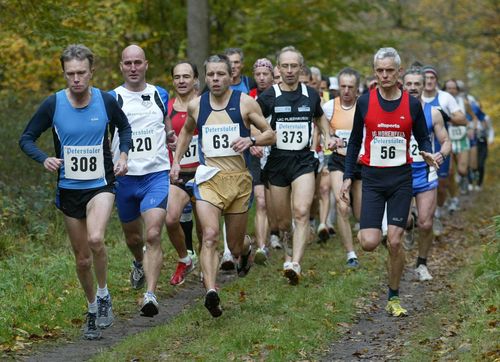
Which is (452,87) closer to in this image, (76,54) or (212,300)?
(212,300)

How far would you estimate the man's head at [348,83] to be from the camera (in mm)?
13086

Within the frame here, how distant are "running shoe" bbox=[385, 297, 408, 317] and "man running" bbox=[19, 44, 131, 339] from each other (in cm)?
285

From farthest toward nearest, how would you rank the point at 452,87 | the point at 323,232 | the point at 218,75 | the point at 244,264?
the point at 452,87 → the point at 323,232 → the point at 244,264 → the point at 218,75

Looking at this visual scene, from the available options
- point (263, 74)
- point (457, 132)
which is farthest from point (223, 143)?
point (457, 132)

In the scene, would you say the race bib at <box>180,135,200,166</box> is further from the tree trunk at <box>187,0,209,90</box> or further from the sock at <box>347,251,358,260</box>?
the tree trunk at <box>187,0,209,90</box>

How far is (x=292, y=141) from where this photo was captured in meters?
11.2

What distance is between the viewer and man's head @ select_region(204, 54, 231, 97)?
30.5ft

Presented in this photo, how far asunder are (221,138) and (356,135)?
1.34 m

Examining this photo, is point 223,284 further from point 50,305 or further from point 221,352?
point 221,352

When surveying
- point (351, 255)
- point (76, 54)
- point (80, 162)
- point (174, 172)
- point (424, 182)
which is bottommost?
point (351, 255)

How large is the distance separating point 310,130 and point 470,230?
6711 millimetres

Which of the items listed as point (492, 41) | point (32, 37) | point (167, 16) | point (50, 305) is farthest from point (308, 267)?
point (492, 41)

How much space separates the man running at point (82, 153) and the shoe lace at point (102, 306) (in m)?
0.17

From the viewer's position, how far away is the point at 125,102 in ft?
32.3
